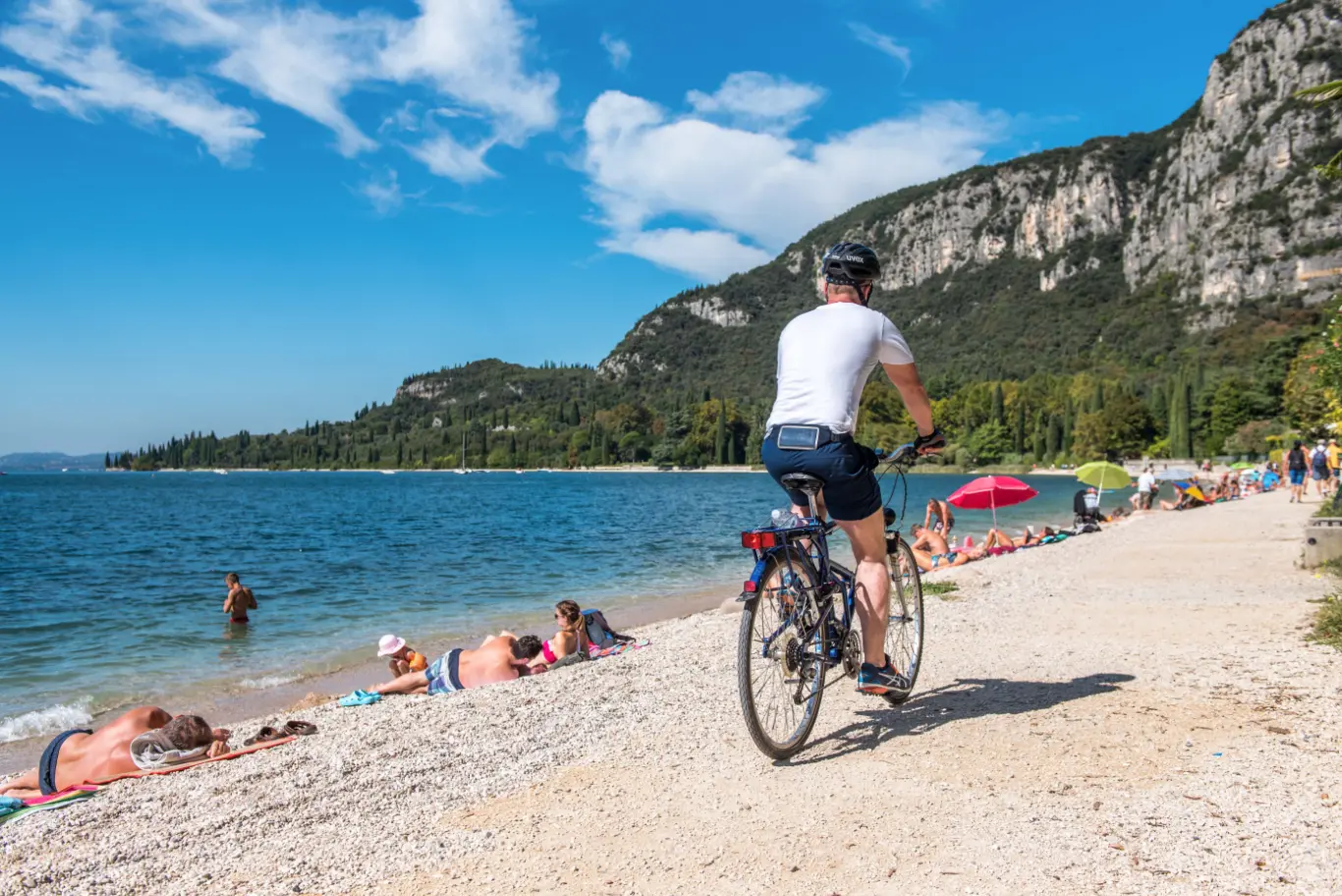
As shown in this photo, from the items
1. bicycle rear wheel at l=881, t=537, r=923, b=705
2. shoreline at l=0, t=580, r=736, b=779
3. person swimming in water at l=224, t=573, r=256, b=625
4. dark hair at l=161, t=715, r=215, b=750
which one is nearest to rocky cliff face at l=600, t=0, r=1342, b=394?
shoreline at l=0, t=580, r=736, b=779

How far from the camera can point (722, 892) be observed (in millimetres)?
2973

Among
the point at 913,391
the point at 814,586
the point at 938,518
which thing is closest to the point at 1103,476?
the point at 938,518

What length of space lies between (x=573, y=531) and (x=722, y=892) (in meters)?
33.5

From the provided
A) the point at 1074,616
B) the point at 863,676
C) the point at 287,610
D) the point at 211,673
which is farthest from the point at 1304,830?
the point at 287,610

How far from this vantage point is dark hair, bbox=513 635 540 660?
9555 mm

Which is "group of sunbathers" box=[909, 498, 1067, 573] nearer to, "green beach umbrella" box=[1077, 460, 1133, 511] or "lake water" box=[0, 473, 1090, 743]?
"lake water" box=[0, 473, 1090, 743]

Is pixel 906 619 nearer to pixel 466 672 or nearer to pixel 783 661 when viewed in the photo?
pixel 783 661

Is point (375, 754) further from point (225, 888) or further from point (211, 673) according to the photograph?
point (211, 673)

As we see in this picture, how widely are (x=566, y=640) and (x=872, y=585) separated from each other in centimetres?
578

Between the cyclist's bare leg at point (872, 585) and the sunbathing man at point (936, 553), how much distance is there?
12.9 metres

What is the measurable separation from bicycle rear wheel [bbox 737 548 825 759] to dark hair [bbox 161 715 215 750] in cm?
412

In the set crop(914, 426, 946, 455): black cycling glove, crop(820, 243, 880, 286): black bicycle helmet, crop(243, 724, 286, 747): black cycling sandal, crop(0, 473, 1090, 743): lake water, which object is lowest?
crop(0, 473, 1090, 743): lake water

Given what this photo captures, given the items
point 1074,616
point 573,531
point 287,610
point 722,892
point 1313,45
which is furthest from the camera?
point 1313,45

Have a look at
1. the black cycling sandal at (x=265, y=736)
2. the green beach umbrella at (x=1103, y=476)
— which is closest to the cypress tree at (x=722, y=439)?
the green beach umbrella at (x=1103, y=476)
